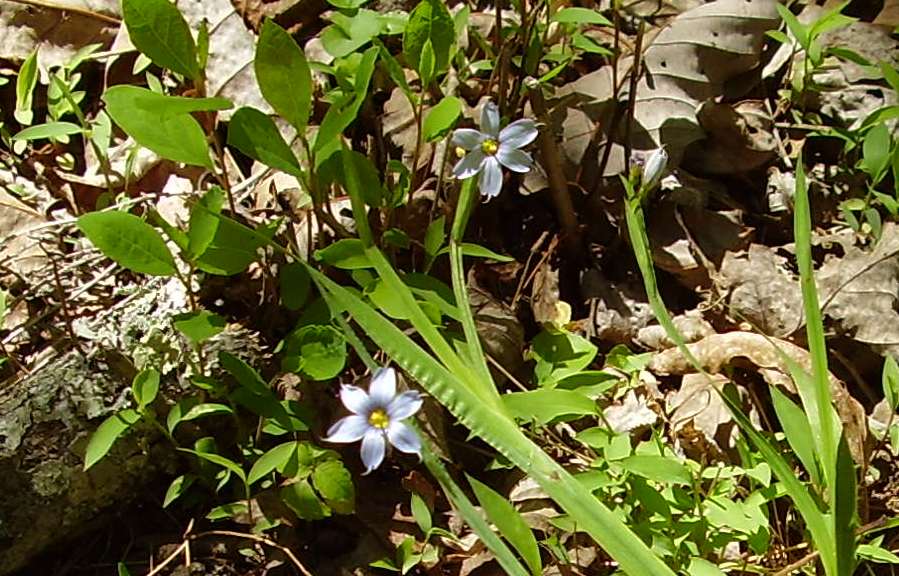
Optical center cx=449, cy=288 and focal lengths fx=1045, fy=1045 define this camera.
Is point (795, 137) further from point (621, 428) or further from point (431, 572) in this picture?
point (431, 572)

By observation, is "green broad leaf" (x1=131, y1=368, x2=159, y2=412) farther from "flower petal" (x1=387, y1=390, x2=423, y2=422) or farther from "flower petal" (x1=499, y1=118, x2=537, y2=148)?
"flower petal" (x1=499, y1=118, x2=537, y2=148)

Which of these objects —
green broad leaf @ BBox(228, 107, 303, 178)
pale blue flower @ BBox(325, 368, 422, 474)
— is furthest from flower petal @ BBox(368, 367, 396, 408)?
green broad leaf @ BBox(228, 107, 303, 178)

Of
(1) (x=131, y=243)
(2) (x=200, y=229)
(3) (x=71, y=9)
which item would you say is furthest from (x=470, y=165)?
(3) (x=71, y=9)

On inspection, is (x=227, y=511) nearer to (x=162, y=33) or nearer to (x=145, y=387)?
(x=145, y=387)

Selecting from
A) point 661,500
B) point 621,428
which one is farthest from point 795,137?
point 661,500

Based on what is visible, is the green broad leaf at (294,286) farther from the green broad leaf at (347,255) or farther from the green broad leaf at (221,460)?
the green broad leaf at (221,460)

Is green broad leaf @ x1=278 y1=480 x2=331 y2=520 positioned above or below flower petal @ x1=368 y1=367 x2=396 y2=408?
below
